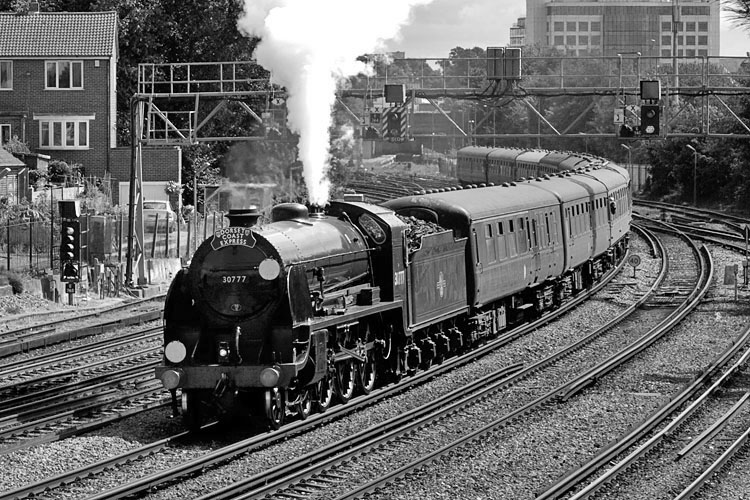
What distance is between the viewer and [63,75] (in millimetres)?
47469

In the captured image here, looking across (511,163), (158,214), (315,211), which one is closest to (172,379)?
(315,211)

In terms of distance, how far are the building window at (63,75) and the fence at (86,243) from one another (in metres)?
11.0

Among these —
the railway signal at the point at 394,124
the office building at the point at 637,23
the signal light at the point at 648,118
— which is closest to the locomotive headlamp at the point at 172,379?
the railway signal at the point at 394,124

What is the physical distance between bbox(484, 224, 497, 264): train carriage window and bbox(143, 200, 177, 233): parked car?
1448cm

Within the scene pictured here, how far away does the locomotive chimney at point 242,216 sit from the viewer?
15.6 metres

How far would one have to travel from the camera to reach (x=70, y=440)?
48.9ft

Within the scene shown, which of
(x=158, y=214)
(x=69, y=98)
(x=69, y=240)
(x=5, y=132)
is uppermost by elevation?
(x=69, y=98)

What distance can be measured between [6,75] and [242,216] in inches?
1374

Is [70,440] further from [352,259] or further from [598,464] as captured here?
[598,464]

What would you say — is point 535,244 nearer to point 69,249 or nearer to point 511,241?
point 511,241

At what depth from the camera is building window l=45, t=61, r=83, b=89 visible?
156 feet

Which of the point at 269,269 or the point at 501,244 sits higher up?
the point at 269,269

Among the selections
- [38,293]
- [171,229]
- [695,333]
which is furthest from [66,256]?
[695,333]

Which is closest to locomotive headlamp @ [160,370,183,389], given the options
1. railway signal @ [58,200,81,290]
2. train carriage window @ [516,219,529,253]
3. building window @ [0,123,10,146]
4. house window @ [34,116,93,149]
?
train carriage window @ [516,219,529,253]
